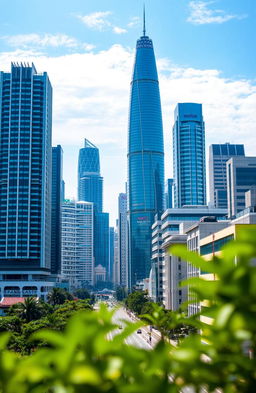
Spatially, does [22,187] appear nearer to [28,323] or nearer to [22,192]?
[22,192]

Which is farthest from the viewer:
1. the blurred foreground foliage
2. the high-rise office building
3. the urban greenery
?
the high-rise office building

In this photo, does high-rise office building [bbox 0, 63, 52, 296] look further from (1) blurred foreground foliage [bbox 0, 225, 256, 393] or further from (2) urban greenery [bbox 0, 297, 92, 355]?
(1) blurred foreground foliage [bbox 0, 225, 256, 393]

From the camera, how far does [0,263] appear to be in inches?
7500

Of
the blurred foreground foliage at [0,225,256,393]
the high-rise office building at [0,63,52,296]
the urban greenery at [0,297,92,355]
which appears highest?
the high-rise office building at [0,63,52,296]

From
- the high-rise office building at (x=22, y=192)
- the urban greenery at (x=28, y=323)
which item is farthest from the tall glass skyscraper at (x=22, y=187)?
the urban greenery at (x=28, y=323)

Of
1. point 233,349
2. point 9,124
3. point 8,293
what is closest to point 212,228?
A: point 233,349

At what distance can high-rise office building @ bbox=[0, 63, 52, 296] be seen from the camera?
189m

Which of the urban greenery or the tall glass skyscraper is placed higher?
the tall glass skyscraper

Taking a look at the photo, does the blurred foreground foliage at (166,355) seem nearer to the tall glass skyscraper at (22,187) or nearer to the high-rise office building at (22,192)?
the high-rise office building at (22,192)

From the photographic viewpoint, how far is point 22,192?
191500 millimetres

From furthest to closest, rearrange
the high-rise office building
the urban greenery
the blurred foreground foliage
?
the high-rise office building
the urban greenery
the blurred foreground foliage

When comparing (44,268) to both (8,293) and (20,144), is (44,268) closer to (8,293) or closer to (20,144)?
(8,293)

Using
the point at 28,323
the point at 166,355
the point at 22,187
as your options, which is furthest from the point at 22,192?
the point at 166,355

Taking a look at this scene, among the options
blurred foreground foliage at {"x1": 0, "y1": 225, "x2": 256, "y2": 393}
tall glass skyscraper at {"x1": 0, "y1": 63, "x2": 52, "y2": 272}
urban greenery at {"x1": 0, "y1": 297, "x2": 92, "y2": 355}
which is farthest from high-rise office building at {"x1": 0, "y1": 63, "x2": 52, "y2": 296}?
blurred foreground foliage at {"x1": 0, "y1": 225, "x2": 256, "y2": 393}
